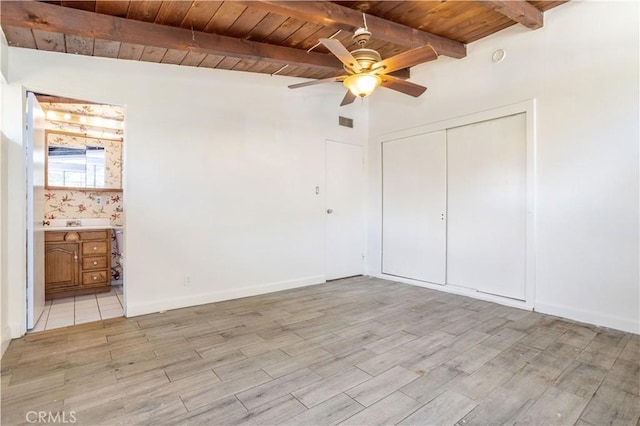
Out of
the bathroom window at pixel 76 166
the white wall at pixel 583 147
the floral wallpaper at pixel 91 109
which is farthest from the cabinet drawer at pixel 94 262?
the white wall at pixel 583 147

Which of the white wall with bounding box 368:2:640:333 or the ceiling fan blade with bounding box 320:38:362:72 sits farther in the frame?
the white wall with bounding box 368:2:640:333

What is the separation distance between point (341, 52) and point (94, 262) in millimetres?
3946

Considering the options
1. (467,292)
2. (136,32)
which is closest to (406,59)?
(136,32)

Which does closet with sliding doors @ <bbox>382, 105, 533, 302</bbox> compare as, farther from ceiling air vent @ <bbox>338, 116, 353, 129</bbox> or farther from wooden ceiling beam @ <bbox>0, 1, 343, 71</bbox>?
wooden ceiling beam @ <bbox>0, 1, 343, 71</bbox>

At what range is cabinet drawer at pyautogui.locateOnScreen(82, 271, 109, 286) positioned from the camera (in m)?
4.07

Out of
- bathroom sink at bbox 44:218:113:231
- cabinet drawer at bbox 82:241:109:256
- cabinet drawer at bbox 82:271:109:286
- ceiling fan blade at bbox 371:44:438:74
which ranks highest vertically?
ceiling fan blade at bbox 371:44:438:74

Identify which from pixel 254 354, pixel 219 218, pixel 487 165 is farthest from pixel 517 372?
pixel 219 218

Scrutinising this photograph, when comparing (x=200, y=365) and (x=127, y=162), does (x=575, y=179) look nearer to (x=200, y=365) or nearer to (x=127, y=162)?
(x=200, y=365)

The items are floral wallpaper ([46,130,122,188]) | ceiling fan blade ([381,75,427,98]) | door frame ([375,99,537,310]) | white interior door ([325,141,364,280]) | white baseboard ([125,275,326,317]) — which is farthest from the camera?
white interior door ([325,141,364,280])

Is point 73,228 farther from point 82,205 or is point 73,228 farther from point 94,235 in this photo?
point 82,205

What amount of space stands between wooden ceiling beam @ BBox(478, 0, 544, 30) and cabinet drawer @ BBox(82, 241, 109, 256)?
4.87 meters

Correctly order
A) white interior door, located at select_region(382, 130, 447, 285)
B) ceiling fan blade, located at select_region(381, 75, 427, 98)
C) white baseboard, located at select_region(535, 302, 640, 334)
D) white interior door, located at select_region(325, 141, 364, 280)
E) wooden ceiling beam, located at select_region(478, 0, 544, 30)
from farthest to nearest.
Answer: white interior door, located at select_region(325, 141, 364, 280) → white interior door, located at select_region(382, 130, 447, 285) → ceiling fan blade, located at select_region(381, 75, 427, 98) → white baseboard, located at select_region(535, 302, 640, 334) → wooden ceiling beam, located at select_region(478, 0, 544, 30)

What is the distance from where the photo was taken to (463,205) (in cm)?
401

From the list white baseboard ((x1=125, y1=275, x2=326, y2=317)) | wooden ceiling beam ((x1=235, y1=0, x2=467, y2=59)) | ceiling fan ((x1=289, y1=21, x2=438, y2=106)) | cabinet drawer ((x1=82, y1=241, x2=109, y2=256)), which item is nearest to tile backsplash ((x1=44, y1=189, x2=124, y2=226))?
cabinet drawer ((x1=82, y1=241, x2=109, y2=256))
